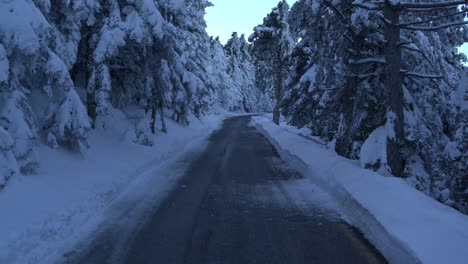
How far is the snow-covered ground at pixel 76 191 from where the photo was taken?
6211 millimetres

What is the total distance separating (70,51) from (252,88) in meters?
85.0

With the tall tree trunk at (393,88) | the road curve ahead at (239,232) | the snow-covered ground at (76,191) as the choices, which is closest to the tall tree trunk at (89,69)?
the snow-covered ground at (76,191)

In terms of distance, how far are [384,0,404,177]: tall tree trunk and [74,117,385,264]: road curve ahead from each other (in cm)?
288

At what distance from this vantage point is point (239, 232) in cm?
709

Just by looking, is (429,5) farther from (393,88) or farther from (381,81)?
(381,81)

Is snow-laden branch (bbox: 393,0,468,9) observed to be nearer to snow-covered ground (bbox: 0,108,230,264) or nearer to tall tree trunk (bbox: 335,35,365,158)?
tall tree trunk (bbox: 335,35,365,158)

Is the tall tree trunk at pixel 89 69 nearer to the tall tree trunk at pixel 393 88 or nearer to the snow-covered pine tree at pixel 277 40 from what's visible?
the tall tree trunk at pixel 393 88

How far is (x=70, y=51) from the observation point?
37.4ft

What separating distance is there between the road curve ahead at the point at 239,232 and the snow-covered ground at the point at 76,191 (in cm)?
63

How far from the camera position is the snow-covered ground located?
20.4 feet

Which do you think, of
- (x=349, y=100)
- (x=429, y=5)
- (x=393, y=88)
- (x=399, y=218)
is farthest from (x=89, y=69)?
(x=399, y=218)

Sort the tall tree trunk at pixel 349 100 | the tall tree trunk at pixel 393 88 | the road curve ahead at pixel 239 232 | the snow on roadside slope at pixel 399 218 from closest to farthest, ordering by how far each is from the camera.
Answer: the snow on roadside slope at pixel 399 218
the road curve ahead at pixel 239 232
the tall tree trunk at pixel 393 88
the tall tree trunk at pixel 349 100

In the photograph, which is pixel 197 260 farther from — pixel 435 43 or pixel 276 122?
pixel 276 122

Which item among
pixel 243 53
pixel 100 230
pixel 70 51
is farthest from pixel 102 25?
pixel 243 53
